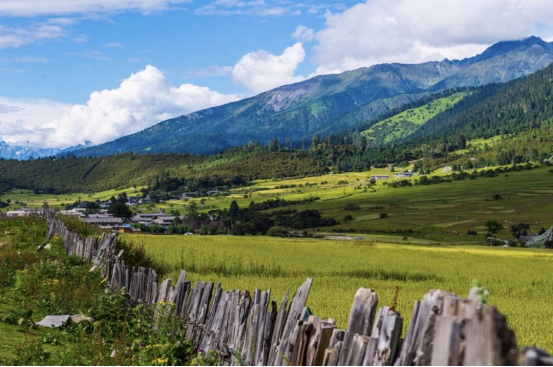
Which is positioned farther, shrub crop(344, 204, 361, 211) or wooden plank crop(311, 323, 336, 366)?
shrub crop(344, 204, 361, 211)

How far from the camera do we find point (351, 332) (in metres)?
5.35

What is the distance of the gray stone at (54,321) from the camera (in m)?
11.8

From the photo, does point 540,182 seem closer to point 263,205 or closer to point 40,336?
point 263,205

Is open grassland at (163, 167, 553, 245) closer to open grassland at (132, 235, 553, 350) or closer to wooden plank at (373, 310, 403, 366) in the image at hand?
open grassland at (132, 235, 553, 350)

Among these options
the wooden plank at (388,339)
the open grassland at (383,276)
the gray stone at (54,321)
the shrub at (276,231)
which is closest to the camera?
the wooden plank at (388,339)

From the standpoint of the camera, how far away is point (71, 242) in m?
22.7

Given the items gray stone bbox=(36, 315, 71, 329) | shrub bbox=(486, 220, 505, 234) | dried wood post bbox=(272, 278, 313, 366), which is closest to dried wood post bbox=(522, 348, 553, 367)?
dried wood post bbox=(272, 278, 313, 366)

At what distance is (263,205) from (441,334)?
485 ft

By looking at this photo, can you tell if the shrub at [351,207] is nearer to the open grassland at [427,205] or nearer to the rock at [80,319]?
the open grassland at [427,205]

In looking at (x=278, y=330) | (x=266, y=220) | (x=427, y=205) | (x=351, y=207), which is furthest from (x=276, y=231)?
(x=278, y=330)

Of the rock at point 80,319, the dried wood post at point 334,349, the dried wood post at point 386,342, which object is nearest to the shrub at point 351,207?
the rock at point 80,319

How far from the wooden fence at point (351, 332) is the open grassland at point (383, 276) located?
449 centimetres

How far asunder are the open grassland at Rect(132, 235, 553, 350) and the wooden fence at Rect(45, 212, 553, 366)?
4.49 meters

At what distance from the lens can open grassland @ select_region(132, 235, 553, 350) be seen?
16.8 metres
